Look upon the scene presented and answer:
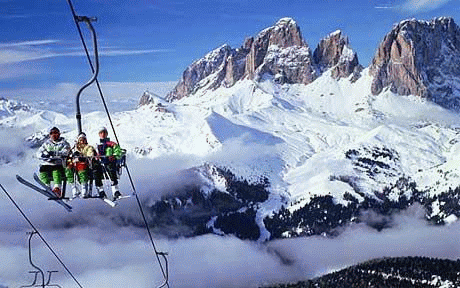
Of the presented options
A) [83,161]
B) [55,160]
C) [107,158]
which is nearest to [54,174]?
[55,160]

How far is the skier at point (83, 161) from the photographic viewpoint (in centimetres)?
2333

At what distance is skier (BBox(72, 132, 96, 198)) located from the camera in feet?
76.5

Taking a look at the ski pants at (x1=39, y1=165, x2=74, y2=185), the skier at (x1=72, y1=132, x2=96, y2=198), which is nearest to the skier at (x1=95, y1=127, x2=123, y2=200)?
the skier at (x1=72, y1=132, x2=96, y2=198)

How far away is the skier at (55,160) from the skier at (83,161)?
41cm

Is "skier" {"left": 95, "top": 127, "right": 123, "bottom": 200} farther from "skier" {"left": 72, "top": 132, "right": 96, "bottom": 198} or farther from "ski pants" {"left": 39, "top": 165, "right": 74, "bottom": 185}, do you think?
"ski pants" {"left": 39, "top": 165, "right": 74, "bottom": 185}

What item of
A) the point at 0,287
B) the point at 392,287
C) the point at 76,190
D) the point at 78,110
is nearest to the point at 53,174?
the point at 76,190

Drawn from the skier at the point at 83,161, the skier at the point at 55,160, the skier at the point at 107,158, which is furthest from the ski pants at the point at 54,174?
the skier at the point at 107,158

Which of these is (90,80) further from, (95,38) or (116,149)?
(116,149)

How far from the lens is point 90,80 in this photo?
18109 millimetres

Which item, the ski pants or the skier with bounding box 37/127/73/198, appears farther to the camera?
the ski pants

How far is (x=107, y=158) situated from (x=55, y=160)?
72.1 inches

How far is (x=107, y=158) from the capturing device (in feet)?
78.1

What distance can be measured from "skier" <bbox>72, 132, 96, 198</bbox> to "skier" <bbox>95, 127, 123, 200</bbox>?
1.13ft

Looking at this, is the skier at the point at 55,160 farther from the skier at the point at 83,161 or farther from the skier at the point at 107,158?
the skier at the point at 107,158
